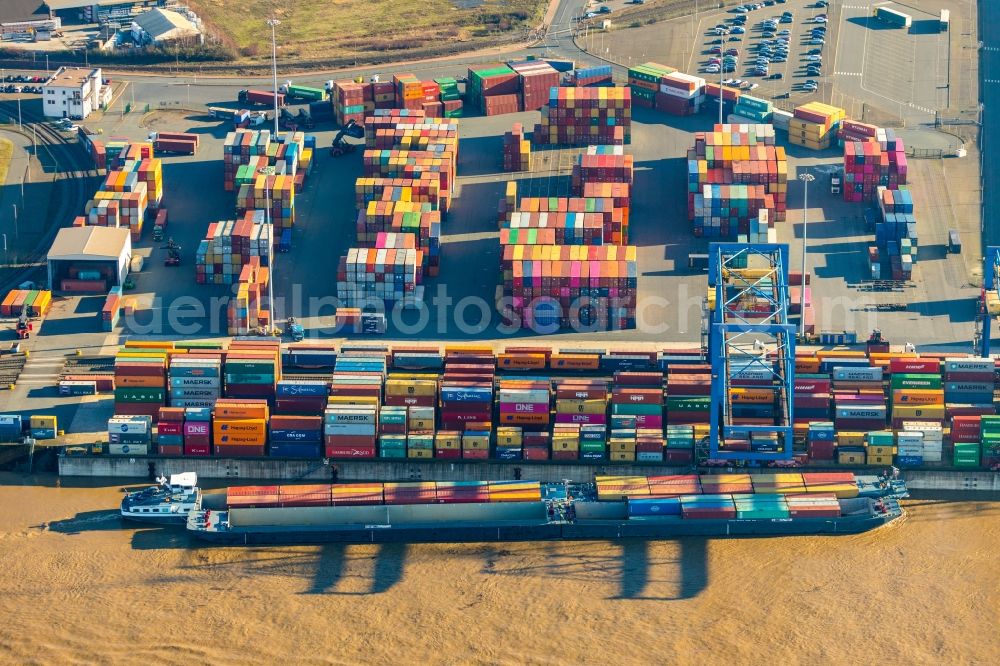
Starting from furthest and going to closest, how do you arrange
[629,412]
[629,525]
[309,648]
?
[629,412], [629,525], [309,648]

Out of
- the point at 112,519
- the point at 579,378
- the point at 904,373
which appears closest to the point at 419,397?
the point at 579,378

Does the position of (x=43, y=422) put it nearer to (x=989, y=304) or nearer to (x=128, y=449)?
(x=128, y=449)

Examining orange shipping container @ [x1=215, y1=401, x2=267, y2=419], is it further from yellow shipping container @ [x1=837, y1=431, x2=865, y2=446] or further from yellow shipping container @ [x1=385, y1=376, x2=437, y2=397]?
yellow shipping container @ [x1=837, y1=431, x2=865, y2=446]

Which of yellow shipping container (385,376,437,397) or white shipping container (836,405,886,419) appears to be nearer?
white shipping container (836,405,886,419)

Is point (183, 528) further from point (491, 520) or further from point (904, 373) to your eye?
point (904, 373)

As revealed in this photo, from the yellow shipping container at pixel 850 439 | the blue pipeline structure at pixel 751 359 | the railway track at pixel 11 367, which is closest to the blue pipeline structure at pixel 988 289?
the blue pipeline structure at pixel 751 359

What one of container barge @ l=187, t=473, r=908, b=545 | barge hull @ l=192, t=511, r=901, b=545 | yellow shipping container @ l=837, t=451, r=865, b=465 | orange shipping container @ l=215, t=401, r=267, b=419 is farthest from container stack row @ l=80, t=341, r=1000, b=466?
barge hull @ l=192, t=511, r=901, b=545
